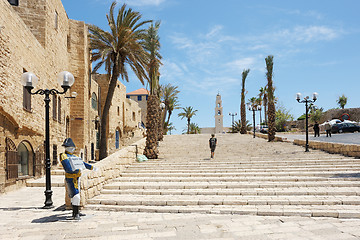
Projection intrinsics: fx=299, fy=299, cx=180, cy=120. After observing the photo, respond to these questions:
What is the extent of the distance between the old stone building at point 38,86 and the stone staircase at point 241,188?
4679 mm

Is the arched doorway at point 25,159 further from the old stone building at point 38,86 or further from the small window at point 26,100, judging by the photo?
the small window at point 26,100

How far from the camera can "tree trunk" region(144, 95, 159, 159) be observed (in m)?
16.4

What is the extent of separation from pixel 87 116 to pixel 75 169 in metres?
17.1

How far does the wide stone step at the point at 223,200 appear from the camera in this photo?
7.70 m

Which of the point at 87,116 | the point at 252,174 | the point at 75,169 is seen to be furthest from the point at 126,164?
the point at 87,116

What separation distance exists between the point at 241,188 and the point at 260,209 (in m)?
2.32

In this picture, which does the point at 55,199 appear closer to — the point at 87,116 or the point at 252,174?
the point at 252,174

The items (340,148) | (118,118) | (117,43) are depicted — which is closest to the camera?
(340,148)

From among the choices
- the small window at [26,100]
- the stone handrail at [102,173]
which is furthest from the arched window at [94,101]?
the stone handrail at [102,173]

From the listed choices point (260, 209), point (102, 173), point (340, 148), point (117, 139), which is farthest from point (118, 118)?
point (260, 209)

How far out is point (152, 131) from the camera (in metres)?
16.6

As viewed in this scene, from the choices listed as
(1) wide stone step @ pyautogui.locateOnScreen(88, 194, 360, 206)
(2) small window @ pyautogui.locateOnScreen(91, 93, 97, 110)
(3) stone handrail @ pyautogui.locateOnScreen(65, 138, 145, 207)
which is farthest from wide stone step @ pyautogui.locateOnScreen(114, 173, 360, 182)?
(2) small window @ pyautogui.locateOnScreen(91, 93, 97, 110)

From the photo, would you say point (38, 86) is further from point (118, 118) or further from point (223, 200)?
point (118, 118)

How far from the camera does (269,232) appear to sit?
5.65 meters
